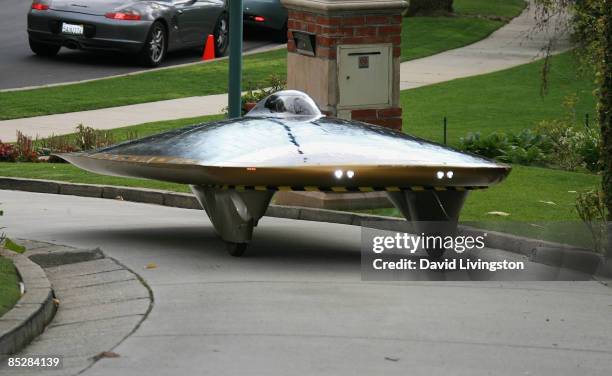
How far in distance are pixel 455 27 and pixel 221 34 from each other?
284 inches

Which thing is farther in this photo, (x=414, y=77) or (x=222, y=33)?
(x=222, y=33)

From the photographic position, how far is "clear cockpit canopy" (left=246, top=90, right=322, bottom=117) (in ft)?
44.0

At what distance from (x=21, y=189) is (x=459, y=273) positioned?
6.48 m

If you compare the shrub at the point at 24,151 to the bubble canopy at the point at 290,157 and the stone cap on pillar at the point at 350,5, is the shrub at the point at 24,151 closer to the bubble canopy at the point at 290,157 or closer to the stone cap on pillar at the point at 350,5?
the stone cap on pillar at the point at 350,5

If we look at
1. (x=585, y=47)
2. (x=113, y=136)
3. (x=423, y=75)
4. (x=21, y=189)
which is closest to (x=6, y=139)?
(x=113, y=136)

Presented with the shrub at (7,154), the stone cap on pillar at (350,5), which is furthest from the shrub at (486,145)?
Result: the shrub at (7,154)

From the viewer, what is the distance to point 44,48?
91.9 ft

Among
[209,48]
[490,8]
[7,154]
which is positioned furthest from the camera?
[490,8]

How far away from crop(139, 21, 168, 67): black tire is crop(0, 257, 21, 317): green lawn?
16543 millimetres

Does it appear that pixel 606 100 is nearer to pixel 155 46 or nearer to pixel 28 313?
pixel 28 313

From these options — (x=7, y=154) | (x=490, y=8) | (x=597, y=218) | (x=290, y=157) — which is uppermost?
(x=290, y=157)

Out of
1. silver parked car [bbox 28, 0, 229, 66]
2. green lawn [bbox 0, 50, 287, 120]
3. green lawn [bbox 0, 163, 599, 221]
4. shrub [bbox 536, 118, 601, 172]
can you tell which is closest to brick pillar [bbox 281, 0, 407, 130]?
green lawn [bbox 0, 163, 599, 221]

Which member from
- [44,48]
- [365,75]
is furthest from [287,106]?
[44,48]

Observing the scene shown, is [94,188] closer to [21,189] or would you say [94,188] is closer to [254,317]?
[21,189]
